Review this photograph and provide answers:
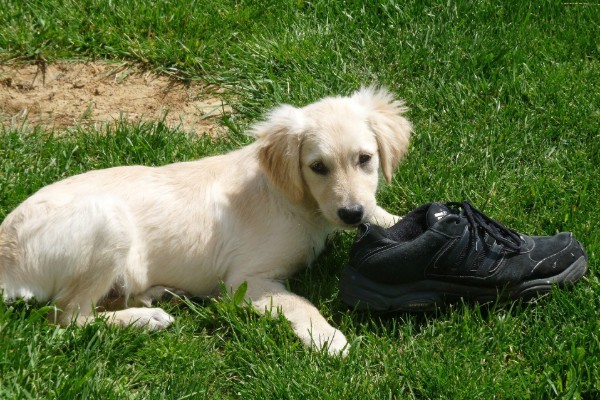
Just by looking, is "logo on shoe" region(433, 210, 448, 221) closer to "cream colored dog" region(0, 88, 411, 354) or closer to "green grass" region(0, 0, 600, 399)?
"cream colored dog" region(0, 88, 411, 354)

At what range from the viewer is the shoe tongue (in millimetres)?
3799

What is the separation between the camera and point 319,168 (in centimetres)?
402

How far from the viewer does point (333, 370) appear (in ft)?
11.0

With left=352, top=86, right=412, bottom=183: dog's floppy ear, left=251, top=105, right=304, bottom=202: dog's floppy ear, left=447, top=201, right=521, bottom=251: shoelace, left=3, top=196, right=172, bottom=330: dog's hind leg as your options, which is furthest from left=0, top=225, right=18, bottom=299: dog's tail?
left=447, top=201, right=521, bottom=251: shoelace

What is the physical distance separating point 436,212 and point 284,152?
31.3 inches

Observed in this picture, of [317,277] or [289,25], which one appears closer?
[317,277]

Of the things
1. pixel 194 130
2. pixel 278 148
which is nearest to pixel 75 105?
pixel 194 130

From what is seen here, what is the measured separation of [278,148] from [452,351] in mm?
1320

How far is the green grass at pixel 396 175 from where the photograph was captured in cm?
331

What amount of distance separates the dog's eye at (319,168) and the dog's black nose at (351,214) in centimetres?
25

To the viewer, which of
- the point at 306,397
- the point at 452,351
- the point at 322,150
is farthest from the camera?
the point at 322,150

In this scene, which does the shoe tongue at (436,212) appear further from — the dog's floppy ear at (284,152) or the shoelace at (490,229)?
the dog's floppy ear at (284,152)

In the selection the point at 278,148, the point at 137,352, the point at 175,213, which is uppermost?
the point at 278,148

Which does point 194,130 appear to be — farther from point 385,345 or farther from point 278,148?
point 385,345
